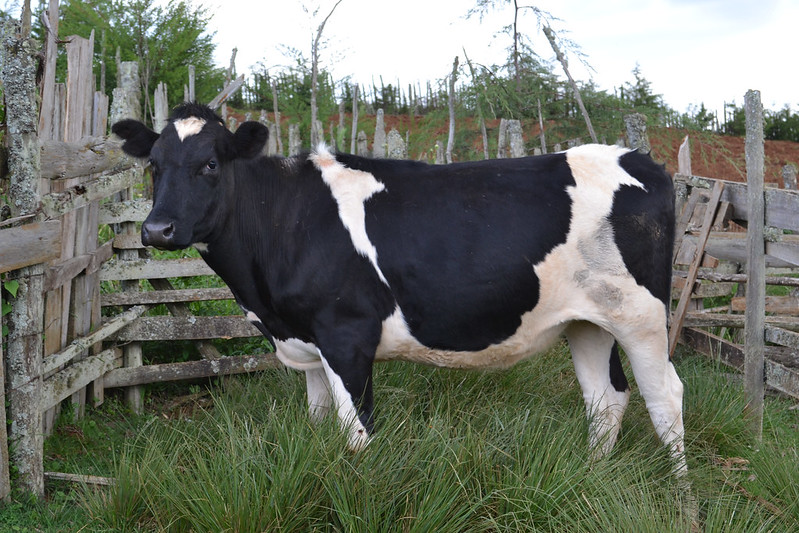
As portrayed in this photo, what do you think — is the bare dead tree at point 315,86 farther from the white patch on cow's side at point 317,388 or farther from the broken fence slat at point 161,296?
the white patch on cow's side at point 317,388

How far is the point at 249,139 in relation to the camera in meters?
4.59

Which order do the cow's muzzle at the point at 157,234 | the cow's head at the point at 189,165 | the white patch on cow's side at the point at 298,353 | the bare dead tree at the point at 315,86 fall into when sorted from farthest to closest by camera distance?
the bare dead tree at the point at 315,86
the white patch on cow's side at the point at 298,353
the cow's head at the point at 189,165
the cow's muzzle at the point at 157,234

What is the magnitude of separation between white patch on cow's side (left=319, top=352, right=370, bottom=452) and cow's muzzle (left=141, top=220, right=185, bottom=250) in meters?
1.10

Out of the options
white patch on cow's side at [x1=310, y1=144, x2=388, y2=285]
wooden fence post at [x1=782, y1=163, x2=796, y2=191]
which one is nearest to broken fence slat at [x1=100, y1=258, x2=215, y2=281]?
white patch on cow's side at [x1=310, y1=144, x2=388, y2=285]

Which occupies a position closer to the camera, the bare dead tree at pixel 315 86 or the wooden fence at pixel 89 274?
the wooden fence at pixel 89 274

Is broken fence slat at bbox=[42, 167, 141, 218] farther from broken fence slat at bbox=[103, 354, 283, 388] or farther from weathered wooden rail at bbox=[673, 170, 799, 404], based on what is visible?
weathered wooden rail at bbox=[673, 170, 799, 404]

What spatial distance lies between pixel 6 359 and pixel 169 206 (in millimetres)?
1428

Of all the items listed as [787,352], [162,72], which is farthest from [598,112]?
[162,72]

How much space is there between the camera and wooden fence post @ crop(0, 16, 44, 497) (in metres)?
4.38

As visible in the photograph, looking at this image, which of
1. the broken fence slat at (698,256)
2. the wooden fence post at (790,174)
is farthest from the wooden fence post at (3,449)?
the wooden fence post at (790,174)

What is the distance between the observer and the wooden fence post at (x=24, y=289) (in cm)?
438

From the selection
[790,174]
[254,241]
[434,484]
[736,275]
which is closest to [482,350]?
[434,484]

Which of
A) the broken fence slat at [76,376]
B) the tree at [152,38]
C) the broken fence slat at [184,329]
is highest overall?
the tree at [152,38]

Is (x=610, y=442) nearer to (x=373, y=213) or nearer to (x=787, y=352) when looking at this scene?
(x=373, y=213)
